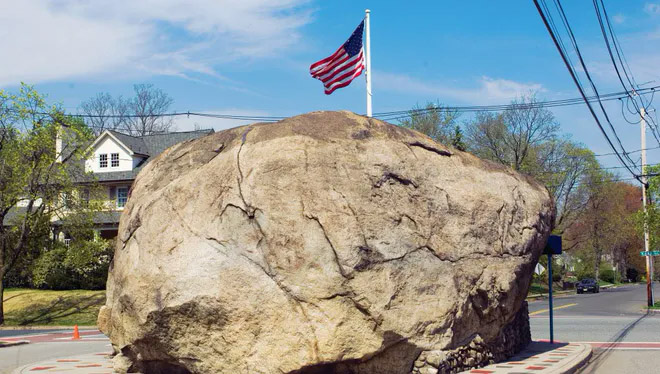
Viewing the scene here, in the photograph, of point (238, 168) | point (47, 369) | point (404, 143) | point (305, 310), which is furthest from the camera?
point (47, 369)

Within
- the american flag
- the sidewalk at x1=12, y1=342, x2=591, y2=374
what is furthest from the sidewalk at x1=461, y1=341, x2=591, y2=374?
the american flag

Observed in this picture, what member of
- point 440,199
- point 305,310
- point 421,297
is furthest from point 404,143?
point 305,310

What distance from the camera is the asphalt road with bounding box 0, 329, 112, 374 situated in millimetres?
15855

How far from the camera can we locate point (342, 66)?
18.6 metres

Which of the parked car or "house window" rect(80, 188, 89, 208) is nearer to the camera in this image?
"house window" rect(80, 188, 89, 208)

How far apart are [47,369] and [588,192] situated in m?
53.7

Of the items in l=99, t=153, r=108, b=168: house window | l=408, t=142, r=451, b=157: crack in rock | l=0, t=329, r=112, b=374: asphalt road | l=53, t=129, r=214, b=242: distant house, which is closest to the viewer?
l=408, t=142, r=451, b=157: crack in rock

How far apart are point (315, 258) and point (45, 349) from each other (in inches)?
486

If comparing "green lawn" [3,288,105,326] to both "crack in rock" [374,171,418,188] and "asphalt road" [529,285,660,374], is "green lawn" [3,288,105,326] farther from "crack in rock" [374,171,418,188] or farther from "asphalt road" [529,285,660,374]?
"crack in rock" [374,171,418,188]

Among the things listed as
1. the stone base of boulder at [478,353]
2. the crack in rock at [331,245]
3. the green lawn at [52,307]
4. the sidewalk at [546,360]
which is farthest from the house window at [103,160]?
the crack in rock at [331,245]

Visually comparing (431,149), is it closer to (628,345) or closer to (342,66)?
(342,66)

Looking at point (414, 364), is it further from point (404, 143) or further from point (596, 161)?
point (596, 161)

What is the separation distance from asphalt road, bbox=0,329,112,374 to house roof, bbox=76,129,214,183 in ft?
69.9

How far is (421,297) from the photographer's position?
10.1m
